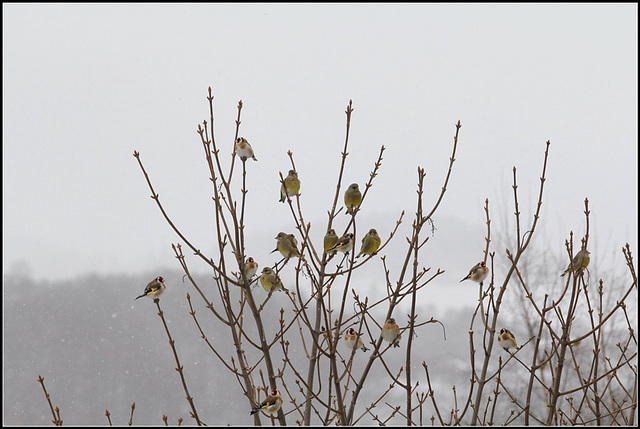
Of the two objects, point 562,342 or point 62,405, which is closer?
point 562,342

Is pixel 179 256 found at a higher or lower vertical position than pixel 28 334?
lower

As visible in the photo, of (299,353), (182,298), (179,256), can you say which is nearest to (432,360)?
(299,353)

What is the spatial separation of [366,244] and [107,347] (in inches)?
326

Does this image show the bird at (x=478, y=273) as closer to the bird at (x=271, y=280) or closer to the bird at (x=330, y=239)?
the bird at (x=330, y=239)

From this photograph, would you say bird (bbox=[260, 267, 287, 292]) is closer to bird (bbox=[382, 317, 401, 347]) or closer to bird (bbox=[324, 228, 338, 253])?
bird (bbox=[324, 228, 338, 253])

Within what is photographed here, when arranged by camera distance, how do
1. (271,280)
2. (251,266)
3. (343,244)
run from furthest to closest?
(251,266) < (271,280) < (343,244)

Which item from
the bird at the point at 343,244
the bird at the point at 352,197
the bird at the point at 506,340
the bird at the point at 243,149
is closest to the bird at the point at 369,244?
the bird at the point at 352,197

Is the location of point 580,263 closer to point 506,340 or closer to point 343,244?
point 343,244

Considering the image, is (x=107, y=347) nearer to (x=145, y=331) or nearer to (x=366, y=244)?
(x=145, y=331)

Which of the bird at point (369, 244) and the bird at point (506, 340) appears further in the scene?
the bird at point (506, 340)

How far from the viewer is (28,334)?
970 centimetres

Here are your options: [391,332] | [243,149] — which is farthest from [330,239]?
[243,149]

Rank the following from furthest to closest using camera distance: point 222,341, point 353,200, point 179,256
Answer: point 222,341 → point 353,200 → point 179,256

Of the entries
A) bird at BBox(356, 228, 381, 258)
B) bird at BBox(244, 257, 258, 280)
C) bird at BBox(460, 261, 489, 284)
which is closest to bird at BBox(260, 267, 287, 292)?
bird at BBox(244, 257, 258, 280)
